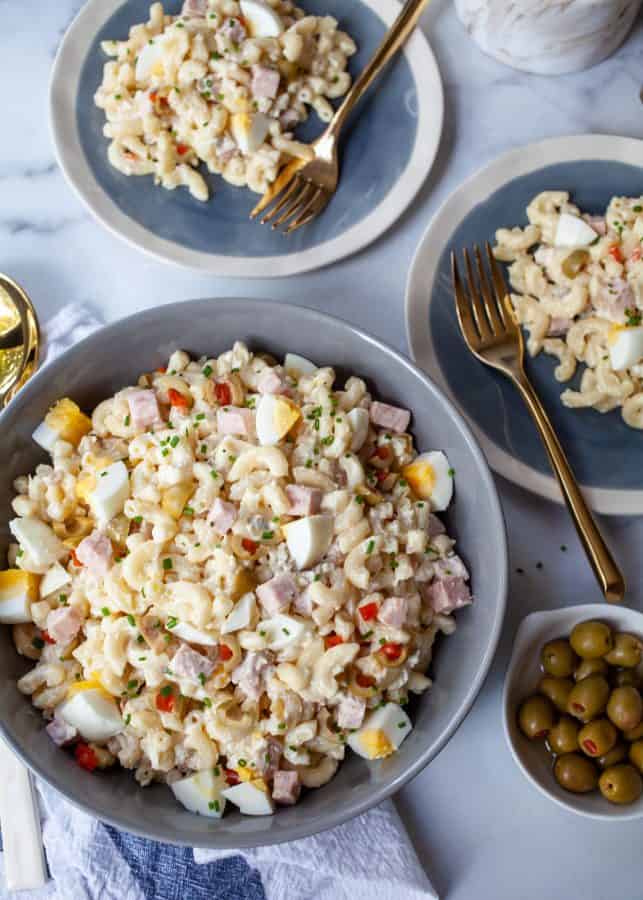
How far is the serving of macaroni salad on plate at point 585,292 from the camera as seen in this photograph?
168 centimetres

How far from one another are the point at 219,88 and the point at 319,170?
23cm

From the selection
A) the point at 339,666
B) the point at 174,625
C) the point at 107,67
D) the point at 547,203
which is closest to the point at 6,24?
the point at 107,67

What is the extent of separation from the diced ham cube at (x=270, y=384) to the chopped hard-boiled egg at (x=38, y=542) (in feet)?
1.34

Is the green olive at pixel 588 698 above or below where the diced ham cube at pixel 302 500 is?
below

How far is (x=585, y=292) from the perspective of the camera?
1.70 metres

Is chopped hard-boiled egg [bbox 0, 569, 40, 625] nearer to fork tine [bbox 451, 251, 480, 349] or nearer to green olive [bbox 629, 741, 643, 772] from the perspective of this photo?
fork tine [bbox 451, 251, 480, 349]

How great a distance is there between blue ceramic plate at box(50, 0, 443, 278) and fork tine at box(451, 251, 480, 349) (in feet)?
0.52

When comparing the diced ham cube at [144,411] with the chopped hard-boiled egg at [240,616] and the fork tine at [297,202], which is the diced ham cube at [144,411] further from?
the fork tine at [297,202]

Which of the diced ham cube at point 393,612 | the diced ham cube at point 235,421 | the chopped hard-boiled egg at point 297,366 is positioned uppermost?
the diced ham cube at point 235,421

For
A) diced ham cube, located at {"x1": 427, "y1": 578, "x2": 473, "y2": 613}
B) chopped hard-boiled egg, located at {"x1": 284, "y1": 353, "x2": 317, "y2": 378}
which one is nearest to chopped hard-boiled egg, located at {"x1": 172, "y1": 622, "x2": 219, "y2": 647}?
diced ham cube, located at {"x1": 427, "y1": 578, "x2": 473, "y2": 613}

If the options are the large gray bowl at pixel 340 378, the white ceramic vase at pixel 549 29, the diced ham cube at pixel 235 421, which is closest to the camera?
the large gray bowl at pixel 340 378

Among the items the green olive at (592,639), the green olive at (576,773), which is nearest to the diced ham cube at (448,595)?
the green olive at (592,639)

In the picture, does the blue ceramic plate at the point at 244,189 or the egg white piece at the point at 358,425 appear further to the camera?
the blue ceramic plate at the point at 244,189

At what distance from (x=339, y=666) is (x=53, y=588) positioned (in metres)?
0.47
